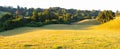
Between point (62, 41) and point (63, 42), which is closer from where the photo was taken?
point (63, 42)

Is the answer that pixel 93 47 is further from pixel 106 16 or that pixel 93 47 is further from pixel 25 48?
pixel 106 16

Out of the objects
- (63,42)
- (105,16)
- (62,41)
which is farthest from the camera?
(105,16)

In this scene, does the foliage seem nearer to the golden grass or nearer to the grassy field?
the grassy field

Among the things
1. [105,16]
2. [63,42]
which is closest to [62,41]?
[63,42]

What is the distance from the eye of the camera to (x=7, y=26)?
2953 inches

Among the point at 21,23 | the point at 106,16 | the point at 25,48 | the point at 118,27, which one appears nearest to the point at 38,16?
the point at 21,23

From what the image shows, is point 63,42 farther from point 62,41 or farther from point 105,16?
point 105,16

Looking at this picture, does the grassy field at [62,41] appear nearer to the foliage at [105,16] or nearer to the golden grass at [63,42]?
the golden grass at [63,42]

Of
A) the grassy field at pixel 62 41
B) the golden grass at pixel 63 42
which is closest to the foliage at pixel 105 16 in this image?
the grassy field at pixel 62 41

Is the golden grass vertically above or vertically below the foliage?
above

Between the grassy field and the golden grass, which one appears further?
the grassy field

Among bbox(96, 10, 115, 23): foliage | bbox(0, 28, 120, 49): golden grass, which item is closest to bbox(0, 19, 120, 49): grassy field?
bbox(0, 28, 120, 49): golden grass

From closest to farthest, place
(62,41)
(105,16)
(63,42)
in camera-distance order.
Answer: (63,42), (62,41), (105,16)

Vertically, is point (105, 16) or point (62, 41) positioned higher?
point (62, 41)
